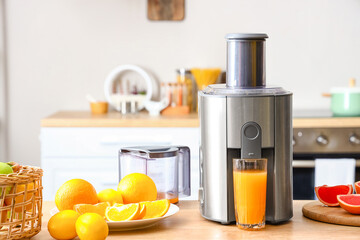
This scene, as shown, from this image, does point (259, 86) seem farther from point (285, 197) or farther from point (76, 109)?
point (76, 109)

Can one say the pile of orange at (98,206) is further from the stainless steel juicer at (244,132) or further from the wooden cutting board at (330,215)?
the wooden cutting board at (330,215)

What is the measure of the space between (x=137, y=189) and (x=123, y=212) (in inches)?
4.3

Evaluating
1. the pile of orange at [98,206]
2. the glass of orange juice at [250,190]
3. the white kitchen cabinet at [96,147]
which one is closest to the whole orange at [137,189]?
the pile of orange at [98,206]

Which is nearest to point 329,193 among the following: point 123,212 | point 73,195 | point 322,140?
point 123,212

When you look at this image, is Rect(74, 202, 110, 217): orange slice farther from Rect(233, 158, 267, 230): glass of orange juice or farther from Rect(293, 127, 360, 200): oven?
Rect(293, 127, 360, 200): oven

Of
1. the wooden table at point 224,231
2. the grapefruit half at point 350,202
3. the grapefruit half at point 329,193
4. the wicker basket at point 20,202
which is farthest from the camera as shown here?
the grapefruit half at point 329,193

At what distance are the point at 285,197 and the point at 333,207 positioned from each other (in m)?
0.16

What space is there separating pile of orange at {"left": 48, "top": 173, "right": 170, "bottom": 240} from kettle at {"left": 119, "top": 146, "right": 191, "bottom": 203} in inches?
4.7

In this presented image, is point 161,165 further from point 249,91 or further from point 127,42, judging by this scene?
point 127,42

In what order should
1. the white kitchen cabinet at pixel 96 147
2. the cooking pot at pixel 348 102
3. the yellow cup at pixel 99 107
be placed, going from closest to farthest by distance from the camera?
1. the white kitchen cabinet at pixel 96 147
2. the cooking pot at pixel 348 102
3. the yellow cup at pixel 99 107

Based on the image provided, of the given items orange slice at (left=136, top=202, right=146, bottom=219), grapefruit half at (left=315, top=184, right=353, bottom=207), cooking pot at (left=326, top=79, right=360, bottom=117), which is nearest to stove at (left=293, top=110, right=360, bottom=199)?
cooking pot at (left=326, top=79, right=360, bottom=117)

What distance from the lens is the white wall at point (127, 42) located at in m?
3.82

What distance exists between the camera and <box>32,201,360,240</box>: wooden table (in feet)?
4.36

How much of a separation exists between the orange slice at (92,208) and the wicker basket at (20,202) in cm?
10
